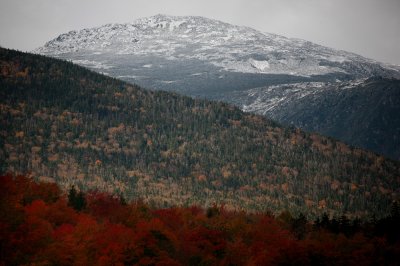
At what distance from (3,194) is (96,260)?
2594cm

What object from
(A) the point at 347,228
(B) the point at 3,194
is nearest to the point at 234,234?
(A) the point at 347,228

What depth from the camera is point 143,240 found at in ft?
305

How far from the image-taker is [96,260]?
277ft

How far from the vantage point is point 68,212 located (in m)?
109

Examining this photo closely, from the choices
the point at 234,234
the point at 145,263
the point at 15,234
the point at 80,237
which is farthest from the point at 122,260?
A: the point at 234,234

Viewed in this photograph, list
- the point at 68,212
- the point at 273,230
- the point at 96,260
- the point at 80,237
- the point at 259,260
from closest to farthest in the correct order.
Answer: the point at 96,260, the point at 80,237, the point at 259,260, the point at 68,212, the point at 273,230

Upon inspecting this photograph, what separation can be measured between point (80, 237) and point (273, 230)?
6175cm

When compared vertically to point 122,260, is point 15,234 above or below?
above

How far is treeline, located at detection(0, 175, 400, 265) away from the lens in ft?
257

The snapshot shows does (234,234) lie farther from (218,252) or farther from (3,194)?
(3,194)

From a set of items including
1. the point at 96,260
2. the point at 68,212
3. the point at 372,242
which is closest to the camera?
the point at 96,260

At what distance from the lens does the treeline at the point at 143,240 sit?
78.2 metres

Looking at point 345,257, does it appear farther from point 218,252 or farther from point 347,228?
point 347,228

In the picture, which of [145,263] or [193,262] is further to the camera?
[193,262]
